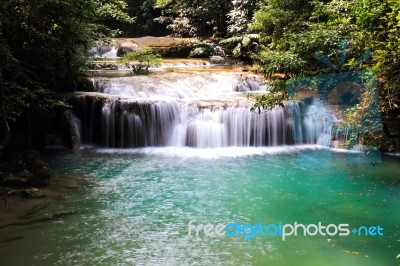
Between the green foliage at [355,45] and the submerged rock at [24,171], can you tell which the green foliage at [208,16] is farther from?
the submerged rock at [24,171]

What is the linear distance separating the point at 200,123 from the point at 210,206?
4320 millimetres

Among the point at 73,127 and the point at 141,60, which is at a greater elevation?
the point at 141,60

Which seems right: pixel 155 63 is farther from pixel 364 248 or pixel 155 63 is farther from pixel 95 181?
pixel 364 248

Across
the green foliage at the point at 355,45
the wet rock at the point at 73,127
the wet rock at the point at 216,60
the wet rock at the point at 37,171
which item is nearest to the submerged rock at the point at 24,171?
the wet rock at the point at 37,171

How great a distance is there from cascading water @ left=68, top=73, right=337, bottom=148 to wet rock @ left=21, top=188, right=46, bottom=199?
12.9 feet

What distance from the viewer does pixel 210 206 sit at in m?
→ 6.69

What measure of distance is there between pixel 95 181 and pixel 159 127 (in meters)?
3.37

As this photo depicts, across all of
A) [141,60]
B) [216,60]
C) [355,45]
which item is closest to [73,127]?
[141,60]

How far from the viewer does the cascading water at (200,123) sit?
10.7 metres

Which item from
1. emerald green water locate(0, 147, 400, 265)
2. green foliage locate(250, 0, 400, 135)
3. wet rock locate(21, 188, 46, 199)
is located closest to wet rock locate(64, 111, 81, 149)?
emerald green water locate(0, 147, 400, 265)

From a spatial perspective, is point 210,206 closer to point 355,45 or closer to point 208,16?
point 355,45

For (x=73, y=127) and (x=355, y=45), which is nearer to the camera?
(x=355, y=45)

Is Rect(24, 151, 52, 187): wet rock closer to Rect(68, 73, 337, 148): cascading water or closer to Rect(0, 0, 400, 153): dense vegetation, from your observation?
Rect(0, 0, 400, 153): dense vegetation

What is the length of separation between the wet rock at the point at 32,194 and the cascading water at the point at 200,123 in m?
3.93
